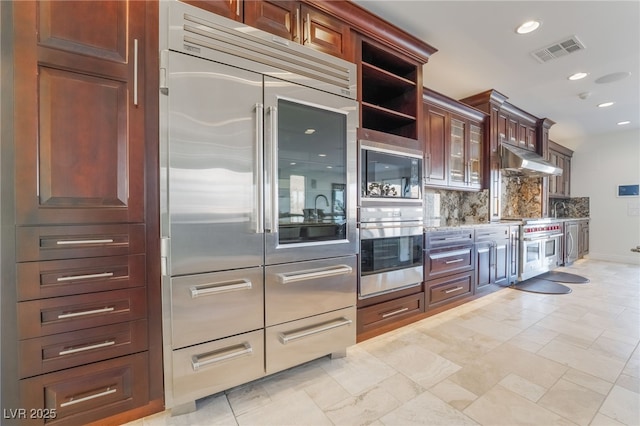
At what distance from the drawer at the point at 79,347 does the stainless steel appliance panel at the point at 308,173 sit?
29.0 inches

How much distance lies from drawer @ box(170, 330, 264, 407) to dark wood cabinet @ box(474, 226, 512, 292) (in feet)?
8.77

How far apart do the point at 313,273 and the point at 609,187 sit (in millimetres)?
7153

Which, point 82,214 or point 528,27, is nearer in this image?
point 82,214

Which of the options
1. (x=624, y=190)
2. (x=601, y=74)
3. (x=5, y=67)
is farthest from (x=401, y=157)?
(x=624, y=190)

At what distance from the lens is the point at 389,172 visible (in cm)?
235

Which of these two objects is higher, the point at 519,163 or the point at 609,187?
the point at 519,163

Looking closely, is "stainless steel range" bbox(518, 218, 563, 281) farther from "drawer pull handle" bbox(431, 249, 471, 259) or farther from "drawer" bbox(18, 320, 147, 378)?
"drawer" bbox(18, 320, 147, 378)

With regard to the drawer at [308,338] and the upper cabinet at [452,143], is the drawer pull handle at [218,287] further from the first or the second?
the upper cabinet at [452,143]

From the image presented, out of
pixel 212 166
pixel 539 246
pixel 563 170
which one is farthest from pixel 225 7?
pixel 563 170

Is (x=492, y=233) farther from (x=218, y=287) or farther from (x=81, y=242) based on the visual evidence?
(x=81, y=242)

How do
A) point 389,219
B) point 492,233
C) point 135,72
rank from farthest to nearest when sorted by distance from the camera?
1. point 492,233
2. point 389,219
3. point 135,72

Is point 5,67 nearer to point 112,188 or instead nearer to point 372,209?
point 112,188

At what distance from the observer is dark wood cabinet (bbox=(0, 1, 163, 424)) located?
114cm

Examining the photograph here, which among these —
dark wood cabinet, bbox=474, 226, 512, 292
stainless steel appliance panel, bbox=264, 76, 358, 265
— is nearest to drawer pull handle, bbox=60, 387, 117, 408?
stainless steel appliance panel, bbox=264, 76, 358, 265
